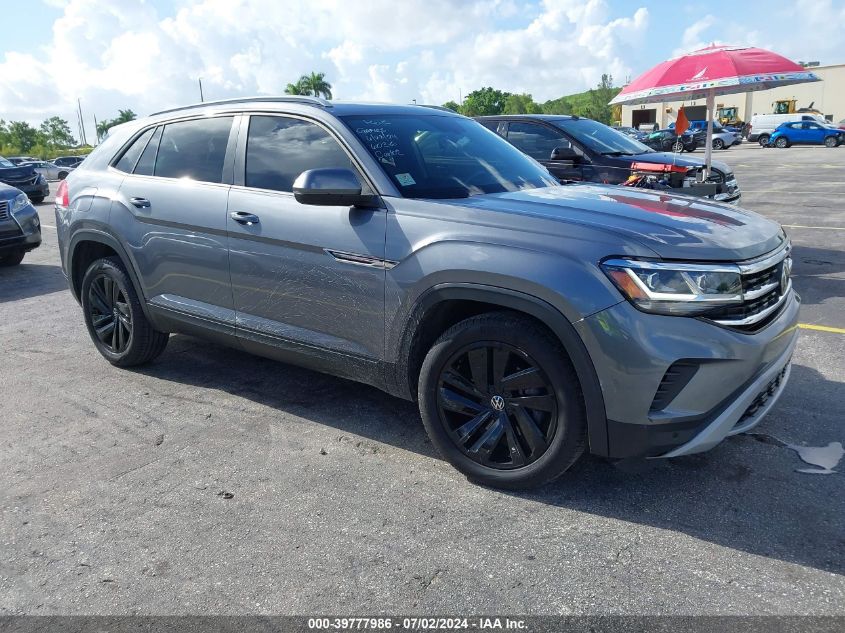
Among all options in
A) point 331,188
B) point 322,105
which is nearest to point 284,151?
point 322,105

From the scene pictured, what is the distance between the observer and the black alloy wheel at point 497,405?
300 cm

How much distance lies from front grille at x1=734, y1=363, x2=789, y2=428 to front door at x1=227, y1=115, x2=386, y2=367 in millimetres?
1648

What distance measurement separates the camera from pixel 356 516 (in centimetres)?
305

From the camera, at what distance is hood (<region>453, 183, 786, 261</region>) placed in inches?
112

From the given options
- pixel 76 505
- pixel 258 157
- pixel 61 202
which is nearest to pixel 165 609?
pixel 76 505

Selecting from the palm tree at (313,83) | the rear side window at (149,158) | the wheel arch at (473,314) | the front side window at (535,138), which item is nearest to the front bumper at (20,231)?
the rear side window at (149,158)

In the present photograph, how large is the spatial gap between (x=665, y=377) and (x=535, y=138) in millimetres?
6815

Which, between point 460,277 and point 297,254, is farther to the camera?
point 297,254

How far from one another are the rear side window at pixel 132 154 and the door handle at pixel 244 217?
49.0 inches

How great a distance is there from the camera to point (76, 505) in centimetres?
322

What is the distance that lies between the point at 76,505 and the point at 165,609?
101cm

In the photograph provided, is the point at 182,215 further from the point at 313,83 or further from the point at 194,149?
the point at 313,83

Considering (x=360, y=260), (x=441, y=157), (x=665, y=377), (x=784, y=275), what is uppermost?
(x=441, y=157)

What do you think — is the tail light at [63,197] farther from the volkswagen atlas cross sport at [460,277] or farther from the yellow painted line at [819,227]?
the yellow painted line at [819,227]
